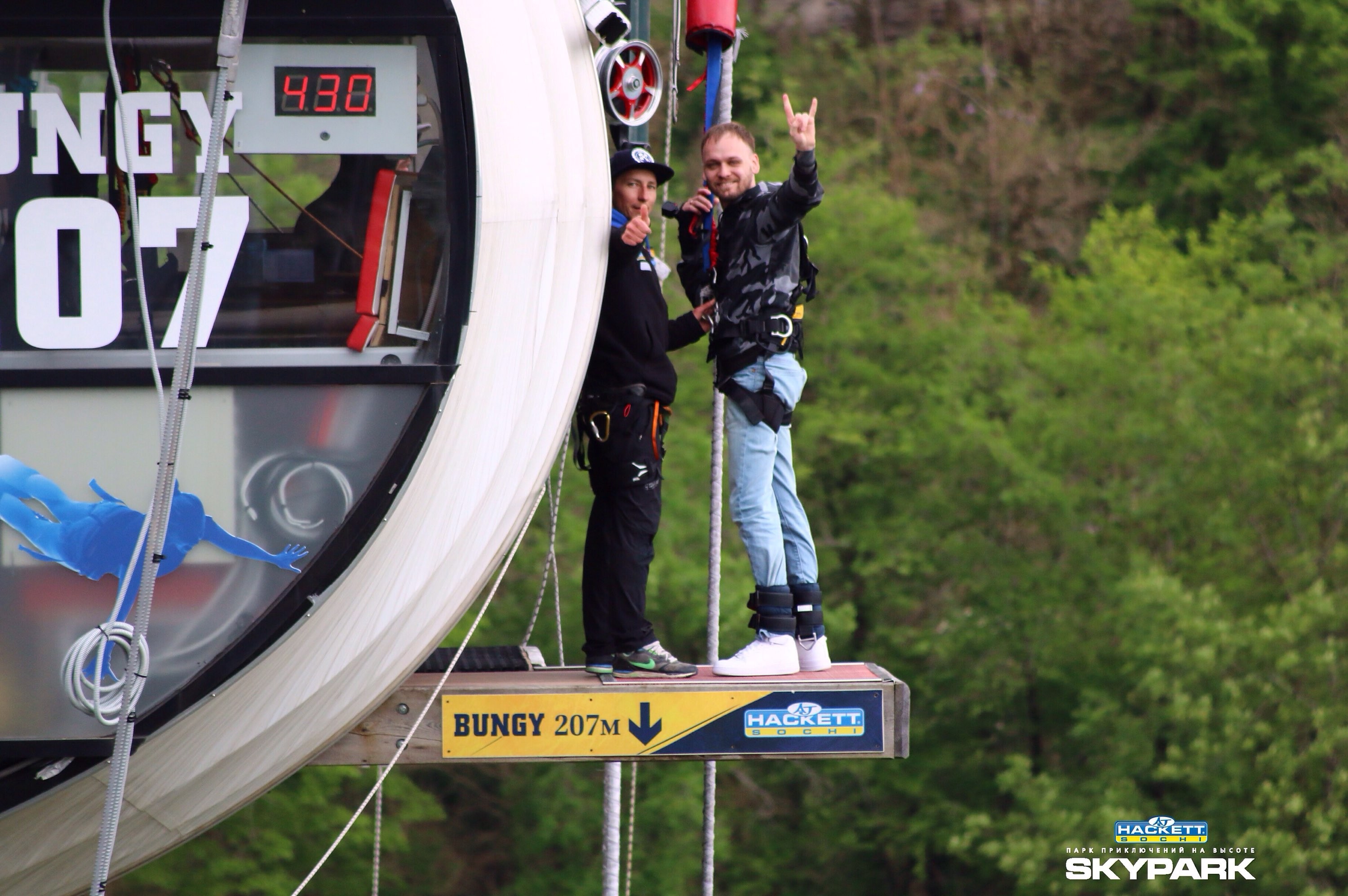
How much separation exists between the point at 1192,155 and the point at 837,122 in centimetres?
Result: 752

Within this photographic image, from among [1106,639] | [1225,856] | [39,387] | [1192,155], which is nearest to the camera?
[39,387]

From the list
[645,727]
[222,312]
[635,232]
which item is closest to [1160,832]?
[645,727]

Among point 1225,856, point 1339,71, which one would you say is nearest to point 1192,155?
point 1339,71

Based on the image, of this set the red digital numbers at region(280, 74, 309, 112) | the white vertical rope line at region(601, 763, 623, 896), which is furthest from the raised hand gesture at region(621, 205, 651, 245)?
the white vertical rope line at region(601, 763, 623, 896)

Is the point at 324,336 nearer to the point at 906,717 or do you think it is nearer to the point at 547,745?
the point at 547,745

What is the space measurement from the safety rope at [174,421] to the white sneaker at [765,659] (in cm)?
204

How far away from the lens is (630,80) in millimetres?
5414

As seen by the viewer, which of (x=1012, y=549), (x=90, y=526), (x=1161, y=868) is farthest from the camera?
(x=1012, y=549)

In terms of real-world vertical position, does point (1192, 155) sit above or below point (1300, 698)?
above

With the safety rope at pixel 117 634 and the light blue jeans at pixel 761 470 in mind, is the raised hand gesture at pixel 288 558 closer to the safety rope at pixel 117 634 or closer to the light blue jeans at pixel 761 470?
the safety rope at pixel 117 634

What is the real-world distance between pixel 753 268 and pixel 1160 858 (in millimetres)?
16342

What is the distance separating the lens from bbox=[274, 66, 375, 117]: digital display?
471cm

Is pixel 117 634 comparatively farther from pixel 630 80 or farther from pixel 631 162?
pixel 630 80

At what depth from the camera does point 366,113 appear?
4.73 m
